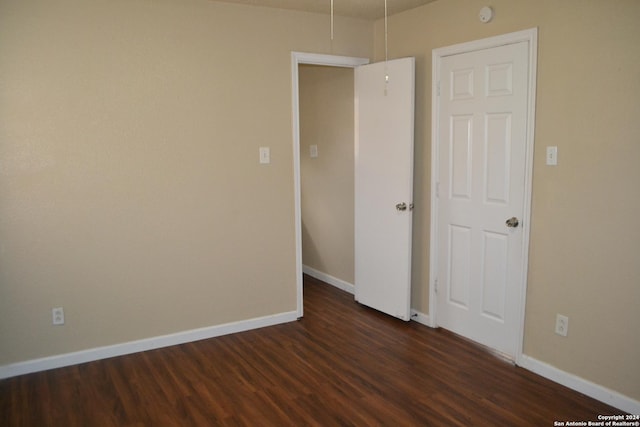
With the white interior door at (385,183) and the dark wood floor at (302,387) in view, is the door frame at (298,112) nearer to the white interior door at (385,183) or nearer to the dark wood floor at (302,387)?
the white interior door at (385,183)

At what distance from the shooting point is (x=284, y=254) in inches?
153

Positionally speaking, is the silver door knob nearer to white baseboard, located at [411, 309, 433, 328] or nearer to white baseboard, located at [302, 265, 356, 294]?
white baseboard, located at [411, 309, 433, 328]

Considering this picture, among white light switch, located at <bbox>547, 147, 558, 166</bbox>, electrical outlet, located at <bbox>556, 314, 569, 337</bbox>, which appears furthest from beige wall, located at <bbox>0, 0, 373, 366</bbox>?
electrical outlet, located at <bbox>556, 314, 569, 337</bbox>

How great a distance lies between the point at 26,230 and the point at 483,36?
3.14 m

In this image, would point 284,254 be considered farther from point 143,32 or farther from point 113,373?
point 143,32

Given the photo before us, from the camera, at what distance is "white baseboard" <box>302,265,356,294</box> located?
15.2 ft

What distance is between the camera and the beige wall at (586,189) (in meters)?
2.46

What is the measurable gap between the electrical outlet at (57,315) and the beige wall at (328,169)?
8.06 ft

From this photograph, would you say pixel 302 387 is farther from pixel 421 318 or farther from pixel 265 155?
pixel 265 155

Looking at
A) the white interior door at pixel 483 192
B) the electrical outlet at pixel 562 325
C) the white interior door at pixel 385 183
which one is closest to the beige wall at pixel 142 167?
the white interior door at pixel 385 183

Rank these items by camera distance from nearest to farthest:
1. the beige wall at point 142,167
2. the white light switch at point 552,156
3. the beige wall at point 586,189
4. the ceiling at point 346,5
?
the beige wall at point 586,189
the white light switch at point 552,156
the beige wall at point 142,167
the ceiling at point 346,5

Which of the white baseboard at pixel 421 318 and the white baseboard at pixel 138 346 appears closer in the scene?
the white baseboard at pixel 138 346

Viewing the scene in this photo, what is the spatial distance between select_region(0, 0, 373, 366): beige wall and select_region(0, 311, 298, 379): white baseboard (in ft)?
0.15

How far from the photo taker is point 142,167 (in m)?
3.28
